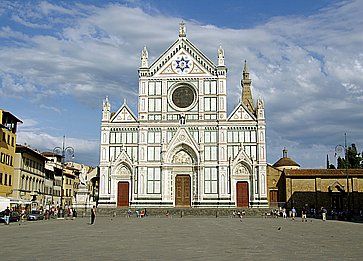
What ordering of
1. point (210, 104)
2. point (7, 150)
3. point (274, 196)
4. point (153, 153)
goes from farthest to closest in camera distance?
point (274, 196) < point (210, 104) < point (153, 153) < point (7, 150)

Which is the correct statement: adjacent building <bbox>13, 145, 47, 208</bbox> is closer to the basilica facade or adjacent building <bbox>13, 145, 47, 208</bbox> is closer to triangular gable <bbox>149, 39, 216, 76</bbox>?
the basilica facade

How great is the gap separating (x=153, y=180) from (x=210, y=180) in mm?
7438

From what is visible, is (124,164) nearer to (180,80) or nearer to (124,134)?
(124,134)

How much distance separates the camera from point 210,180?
5916cm

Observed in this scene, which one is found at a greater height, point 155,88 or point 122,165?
point 155,88

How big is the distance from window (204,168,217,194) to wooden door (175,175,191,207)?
2.39 metres

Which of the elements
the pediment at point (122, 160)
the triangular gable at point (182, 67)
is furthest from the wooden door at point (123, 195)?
the triangular gable at point (182, 67)

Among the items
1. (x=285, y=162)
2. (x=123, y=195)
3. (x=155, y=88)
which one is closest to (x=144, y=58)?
(x=155, y=88)

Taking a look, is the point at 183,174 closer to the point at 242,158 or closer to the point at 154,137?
the point at 154,137

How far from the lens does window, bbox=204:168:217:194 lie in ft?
193

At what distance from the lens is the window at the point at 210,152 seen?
59.6 m

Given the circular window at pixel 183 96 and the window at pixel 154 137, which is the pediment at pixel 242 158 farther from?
the window at pixel 154 137

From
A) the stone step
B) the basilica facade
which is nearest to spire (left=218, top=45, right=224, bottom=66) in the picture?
the basilica facade

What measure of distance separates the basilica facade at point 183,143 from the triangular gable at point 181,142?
13 cm
